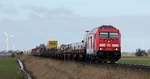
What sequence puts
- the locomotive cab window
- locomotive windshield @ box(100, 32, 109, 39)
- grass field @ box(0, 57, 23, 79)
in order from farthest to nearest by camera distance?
grass field @ box(0, 57, 23, 79) → locomotive windshield @ box(100, 32, 109, 39) → the locomotive cab window

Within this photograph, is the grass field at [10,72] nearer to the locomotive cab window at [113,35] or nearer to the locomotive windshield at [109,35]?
the locomotive windshield at [109,35]

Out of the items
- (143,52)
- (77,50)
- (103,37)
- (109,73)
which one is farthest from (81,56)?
(143,52)

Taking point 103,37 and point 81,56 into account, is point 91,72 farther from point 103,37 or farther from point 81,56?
point 81,56

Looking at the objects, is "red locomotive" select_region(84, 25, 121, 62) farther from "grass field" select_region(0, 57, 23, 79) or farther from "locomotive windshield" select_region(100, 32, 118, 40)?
"grass field" select_region(0, 57, 23, 79)

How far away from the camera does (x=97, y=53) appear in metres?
53.0

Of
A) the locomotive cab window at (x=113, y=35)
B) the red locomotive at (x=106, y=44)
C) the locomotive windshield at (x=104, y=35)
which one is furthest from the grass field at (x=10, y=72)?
the locomotive cab window at (x=113, y=35)

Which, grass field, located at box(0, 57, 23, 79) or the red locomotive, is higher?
the red locomotive

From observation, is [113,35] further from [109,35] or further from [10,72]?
[10,72]

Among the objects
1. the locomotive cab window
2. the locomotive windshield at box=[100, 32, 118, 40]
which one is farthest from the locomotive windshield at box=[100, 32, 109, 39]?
the locomotive cab window

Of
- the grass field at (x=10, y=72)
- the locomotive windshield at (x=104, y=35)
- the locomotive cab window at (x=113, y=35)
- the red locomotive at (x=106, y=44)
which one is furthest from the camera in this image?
the grass field at (x=10, y=72)

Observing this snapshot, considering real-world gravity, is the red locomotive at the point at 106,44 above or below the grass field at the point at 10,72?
above

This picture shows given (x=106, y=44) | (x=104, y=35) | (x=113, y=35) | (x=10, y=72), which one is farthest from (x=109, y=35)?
(x=10, y=72)

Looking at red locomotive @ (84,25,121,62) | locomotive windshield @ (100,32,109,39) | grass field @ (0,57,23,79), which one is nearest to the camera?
red locomotive @ (84,25,121,62)

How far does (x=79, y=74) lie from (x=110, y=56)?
12827mm
